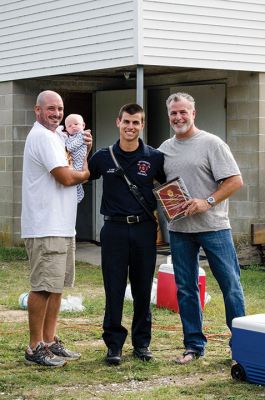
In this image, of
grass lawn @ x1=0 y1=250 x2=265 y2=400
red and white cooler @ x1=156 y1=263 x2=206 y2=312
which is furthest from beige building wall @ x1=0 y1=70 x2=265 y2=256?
red and white cooler @ x1=156 y1=263 x2=206 y2=312

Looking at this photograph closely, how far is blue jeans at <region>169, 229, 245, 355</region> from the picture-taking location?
7.07 meters

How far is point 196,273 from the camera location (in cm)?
732

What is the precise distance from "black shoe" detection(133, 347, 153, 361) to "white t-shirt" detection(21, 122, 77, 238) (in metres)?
1.00

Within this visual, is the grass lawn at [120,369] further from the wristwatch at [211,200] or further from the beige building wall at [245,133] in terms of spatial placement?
the beige building wall at [245,133]

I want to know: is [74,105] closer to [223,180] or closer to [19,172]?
[19,172]

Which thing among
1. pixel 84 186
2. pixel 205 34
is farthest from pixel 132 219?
pixel 84 186

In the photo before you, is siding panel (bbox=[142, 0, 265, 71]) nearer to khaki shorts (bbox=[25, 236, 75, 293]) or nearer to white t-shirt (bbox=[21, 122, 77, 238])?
white t-shirt (bbox=[21, 122, 77, 238])

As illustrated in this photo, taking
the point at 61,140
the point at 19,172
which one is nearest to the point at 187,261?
the point at 61,140

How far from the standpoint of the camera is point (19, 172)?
15.4m

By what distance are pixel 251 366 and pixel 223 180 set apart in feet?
4.42

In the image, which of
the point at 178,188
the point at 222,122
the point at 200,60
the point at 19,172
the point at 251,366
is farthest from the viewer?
the point at 19,172

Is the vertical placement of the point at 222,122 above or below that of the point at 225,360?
above

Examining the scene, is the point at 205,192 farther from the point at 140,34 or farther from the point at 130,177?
the point at 140,34

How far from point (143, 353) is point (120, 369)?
1.01 ft
